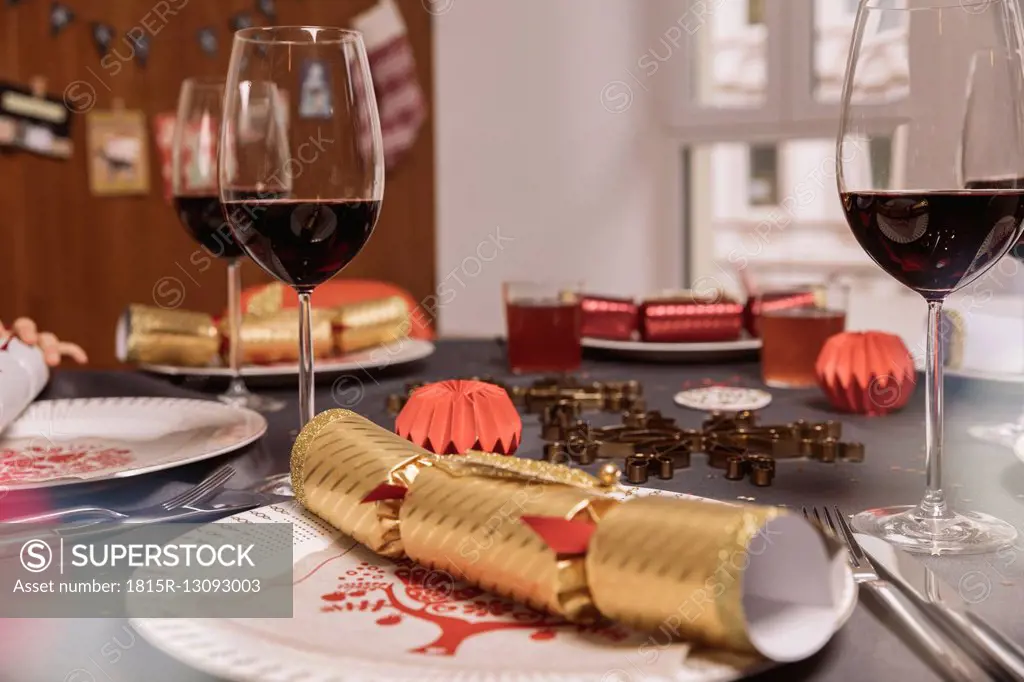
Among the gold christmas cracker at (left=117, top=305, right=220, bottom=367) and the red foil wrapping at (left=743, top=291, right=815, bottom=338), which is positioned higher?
the red foil wrapping at (left=743, top=291, right=815, bottom=338)

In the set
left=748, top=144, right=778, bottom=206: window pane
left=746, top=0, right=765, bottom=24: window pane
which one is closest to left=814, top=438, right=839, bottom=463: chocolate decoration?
left=746, top=0, right=765, bottom=24: window pane

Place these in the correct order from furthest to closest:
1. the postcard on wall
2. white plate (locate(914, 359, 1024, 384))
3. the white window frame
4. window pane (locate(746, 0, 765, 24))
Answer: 1. window pane (locate(746, 0, 765, 24))
2. the white window frame
3. the postcard on wall
4. white plate (locate(914, 359, 1024, 384))

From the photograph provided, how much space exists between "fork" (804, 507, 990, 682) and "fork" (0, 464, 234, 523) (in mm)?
364

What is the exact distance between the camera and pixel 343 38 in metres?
0.75

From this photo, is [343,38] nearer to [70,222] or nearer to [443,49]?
[70,222]

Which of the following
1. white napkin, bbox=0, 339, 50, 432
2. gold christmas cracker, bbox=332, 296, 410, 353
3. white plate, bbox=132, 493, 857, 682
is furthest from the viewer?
gold christmas cracker, bbox=332, 296, 410, 353

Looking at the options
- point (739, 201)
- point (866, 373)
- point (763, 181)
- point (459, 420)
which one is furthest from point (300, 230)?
point (763, 181)

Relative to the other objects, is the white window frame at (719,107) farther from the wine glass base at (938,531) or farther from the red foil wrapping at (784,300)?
the wine glass base at (938,531)

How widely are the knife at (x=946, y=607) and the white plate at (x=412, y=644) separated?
0.04 meters

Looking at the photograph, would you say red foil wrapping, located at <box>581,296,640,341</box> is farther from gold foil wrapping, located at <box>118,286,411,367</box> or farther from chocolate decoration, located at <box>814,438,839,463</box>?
chocolate decoration, located at <box>814,438,839,463</box>

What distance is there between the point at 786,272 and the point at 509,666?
521cm

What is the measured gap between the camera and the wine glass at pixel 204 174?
1159mm

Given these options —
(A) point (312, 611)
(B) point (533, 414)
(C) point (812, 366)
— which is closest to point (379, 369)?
(B) point (533, 414)

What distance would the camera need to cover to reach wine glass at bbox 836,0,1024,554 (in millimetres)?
632
